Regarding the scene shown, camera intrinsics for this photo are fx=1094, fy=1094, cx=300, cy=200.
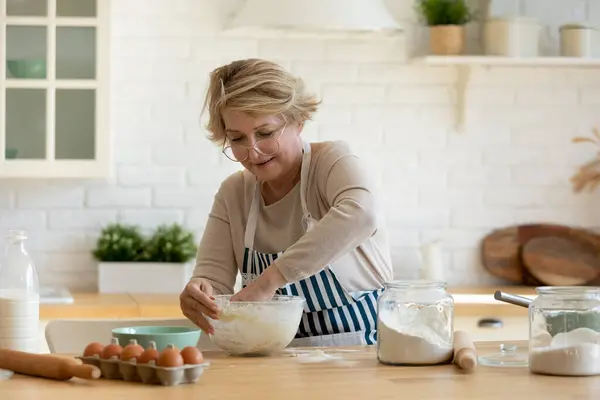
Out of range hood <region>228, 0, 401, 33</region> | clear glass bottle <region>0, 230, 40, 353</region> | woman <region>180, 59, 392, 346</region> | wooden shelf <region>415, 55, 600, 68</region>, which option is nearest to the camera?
clear glass bottle <region>0, 230, 40, 353</region>

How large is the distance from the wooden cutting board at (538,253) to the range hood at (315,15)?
50.3 inches

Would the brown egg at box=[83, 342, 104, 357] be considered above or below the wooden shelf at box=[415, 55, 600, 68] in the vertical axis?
below

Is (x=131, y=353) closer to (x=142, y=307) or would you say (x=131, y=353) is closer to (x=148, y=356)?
(x=148, y=356)

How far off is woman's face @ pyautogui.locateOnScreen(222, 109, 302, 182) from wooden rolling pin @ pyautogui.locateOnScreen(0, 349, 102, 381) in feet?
2.91

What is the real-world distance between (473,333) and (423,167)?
912 mm

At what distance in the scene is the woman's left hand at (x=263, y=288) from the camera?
2.48 m

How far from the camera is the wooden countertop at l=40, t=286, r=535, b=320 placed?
384 centimetres

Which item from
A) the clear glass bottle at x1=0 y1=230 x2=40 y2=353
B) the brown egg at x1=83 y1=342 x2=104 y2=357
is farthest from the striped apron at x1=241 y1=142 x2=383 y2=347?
the brown egg at x1=83 y1=342 x2=104 y2=357

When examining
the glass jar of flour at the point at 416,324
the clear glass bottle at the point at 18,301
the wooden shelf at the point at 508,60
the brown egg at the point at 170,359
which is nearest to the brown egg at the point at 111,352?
the brown egg at the point at 170,359

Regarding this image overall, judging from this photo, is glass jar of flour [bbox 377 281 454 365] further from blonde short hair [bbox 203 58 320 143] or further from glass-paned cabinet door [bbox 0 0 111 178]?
glass-paned cabinet door [bbox 0 0 111 178]

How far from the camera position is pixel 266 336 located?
2.41 meters

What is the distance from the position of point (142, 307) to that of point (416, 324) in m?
1.82

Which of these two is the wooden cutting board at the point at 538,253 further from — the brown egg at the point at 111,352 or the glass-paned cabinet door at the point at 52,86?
the brown egg at the point at 111,352

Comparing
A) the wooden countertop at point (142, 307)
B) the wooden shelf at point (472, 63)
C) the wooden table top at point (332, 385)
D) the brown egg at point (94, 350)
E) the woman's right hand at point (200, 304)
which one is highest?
the wooden shelf at point (472, 63)
